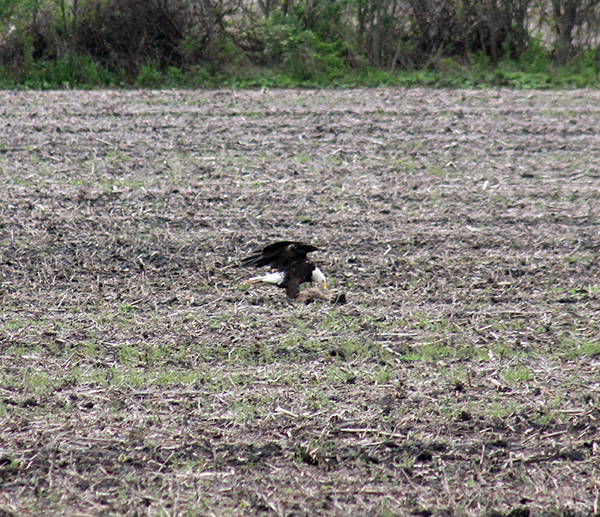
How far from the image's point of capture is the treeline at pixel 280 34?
14.4 m

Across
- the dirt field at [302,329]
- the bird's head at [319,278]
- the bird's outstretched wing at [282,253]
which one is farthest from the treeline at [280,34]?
the bird's head at [319,278]

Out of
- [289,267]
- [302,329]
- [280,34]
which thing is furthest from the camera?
[280,34]

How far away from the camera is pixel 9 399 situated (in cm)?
353

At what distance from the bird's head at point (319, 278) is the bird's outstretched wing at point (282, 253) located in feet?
0.48

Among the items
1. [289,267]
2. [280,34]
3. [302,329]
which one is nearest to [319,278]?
[289,267]

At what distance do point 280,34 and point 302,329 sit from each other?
11344mm

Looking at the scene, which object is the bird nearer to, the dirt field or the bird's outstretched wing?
the bird's outstretched wing

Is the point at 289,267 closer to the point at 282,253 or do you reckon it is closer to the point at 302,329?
the point at 282,253

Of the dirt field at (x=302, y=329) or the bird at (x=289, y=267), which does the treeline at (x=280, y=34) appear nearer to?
the dirt field at (x=302, y=329)

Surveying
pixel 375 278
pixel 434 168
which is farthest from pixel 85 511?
pixel 434 168

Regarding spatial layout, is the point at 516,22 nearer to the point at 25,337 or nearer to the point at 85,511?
the point at 25,337

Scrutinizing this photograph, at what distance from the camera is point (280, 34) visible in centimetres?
1453

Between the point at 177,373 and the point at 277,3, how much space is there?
13.5m

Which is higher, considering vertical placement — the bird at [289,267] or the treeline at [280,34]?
the treeline at [280,34]
